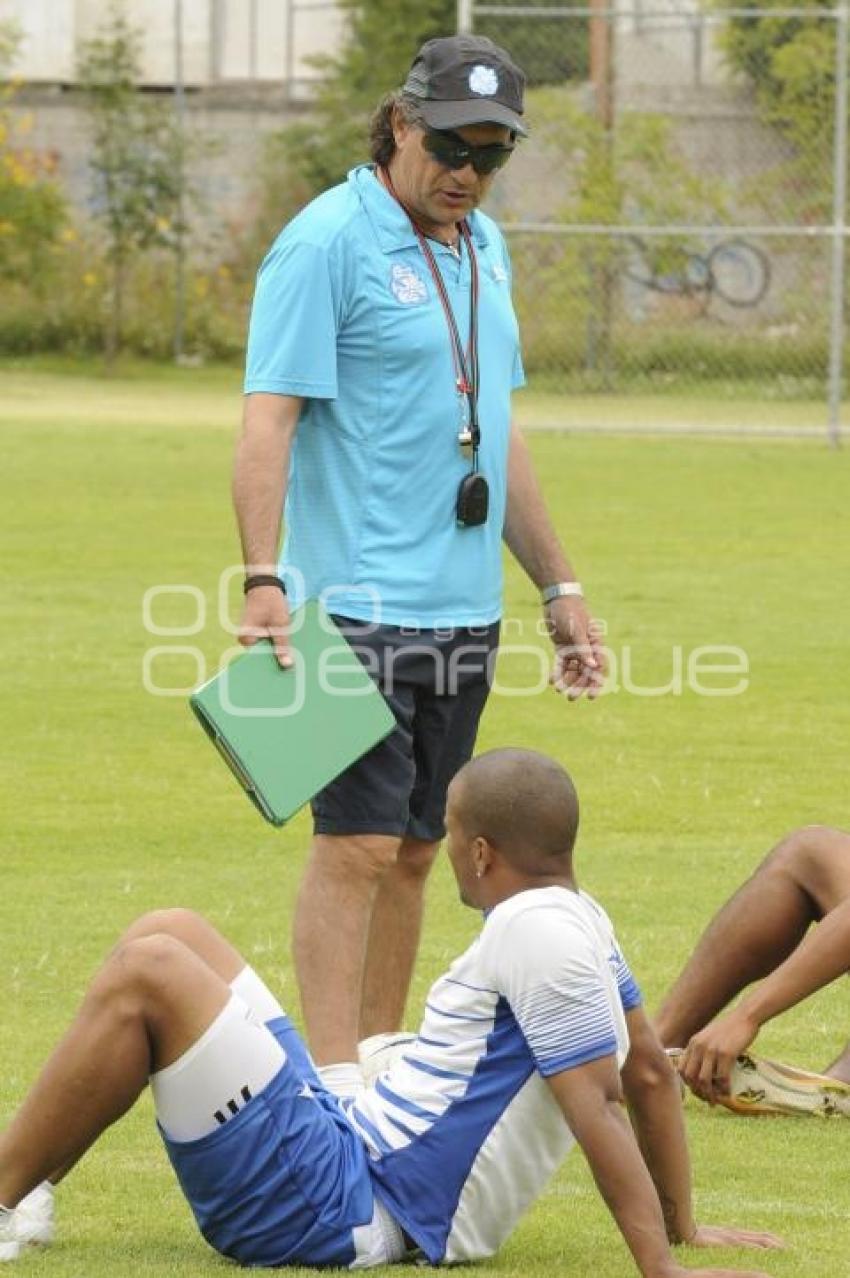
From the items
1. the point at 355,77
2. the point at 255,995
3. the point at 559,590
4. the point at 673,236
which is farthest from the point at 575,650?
the point at 355,77

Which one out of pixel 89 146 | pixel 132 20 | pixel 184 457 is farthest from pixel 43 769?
pixel 132 20

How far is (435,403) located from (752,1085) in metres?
1.65

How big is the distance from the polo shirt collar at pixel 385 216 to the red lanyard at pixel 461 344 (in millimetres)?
17

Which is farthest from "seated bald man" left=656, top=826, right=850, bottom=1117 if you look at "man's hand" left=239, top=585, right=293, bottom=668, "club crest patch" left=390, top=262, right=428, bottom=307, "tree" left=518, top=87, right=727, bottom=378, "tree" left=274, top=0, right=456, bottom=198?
"tree" left=274, top=0, right=456, bottom=198

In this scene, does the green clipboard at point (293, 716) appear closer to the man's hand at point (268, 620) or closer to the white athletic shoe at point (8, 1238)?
the man's hand at point (268, 620)

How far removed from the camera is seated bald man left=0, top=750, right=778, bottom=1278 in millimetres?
4621

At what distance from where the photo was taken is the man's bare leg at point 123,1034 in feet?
15.3

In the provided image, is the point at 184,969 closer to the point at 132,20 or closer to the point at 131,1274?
the point at 131,1274

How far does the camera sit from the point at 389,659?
19.5ft

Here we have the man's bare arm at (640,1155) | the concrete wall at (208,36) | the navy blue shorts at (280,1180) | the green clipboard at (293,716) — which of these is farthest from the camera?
the concrete wall at (208,36)

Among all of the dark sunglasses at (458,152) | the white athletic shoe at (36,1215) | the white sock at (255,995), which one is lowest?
the white athletic shoe at (36,1215)

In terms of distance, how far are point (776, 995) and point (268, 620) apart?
1.34 m

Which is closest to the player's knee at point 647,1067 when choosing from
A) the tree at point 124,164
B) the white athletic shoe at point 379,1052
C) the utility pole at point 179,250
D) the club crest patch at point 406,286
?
the white athletic shoe at point 379,1052

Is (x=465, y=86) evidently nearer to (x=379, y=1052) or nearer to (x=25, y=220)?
(x=379, y=1052)
